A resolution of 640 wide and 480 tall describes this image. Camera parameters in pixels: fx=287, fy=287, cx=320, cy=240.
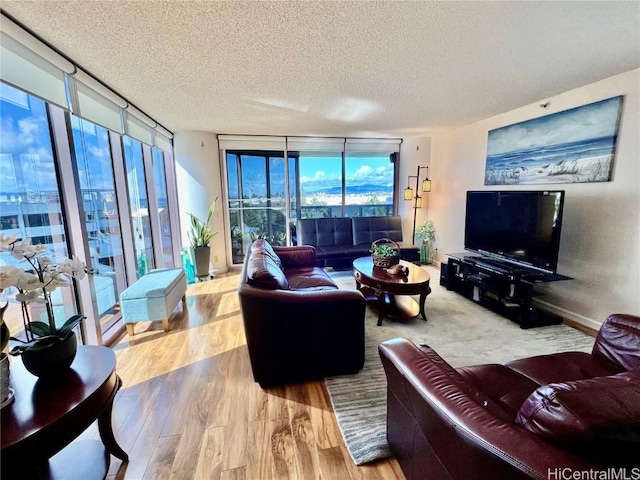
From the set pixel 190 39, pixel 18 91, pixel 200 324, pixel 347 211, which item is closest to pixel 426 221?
pixel 347 211

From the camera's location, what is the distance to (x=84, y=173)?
2.71 metres

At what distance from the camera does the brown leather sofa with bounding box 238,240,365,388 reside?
6.50 ft

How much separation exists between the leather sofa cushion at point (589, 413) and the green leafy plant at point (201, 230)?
15.8 ft

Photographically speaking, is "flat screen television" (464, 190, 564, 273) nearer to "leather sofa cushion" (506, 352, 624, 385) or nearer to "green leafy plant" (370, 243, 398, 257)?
"green leafy plant" (370, 243, 398, 257)

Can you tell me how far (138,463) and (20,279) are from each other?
1.12 m

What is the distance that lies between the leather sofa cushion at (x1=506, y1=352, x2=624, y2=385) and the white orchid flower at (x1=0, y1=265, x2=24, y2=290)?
7.83 ft

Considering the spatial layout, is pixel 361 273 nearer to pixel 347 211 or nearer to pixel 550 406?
pixel 550 406

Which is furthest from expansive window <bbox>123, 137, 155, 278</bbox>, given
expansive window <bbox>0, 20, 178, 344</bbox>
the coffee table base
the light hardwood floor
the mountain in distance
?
the coffee table base

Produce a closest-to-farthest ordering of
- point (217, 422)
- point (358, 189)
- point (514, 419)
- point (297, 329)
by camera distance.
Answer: point (514, 419) → point (217, 422) → point (297, 329) → point (358, 189)

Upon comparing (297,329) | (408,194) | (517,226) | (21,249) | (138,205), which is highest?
(408,194)

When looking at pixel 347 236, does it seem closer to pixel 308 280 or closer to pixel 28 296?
pixel 308 280

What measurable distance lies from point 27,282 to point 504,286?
384 cm

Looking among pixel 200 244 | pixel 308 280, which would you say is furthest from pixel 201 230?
pixel 308 280

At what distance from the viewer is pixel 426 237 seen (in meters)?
5.64
